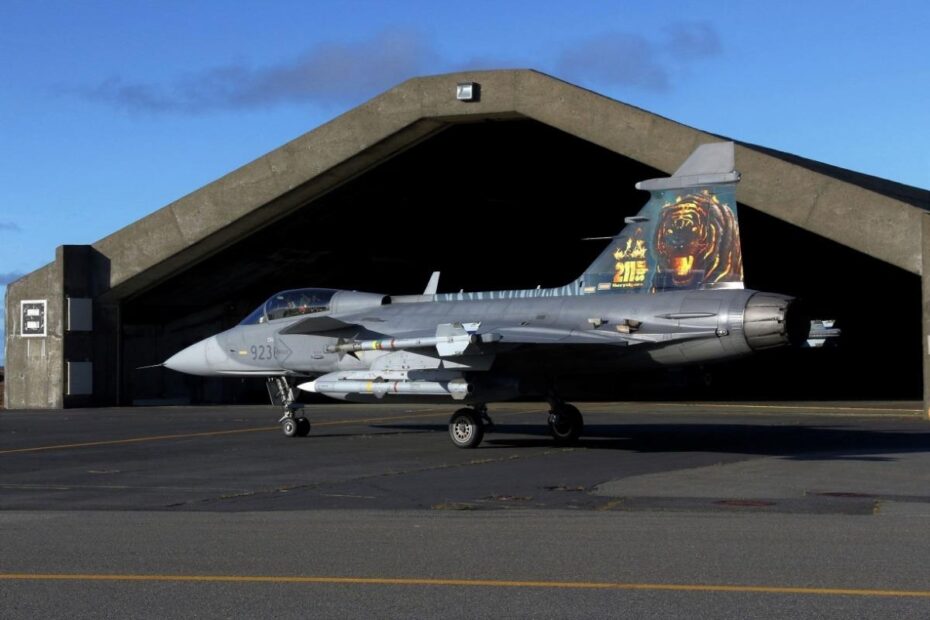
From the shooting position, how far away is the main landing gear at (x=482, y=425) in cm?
2175

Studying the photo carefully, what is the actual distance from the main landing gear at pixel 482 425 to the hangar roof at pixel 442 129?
10987mm

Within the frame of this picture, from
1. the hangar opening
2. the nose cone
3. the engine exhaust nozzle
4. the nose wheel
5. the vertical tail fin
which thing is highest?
the hangar opening

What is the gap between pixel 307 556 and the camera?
9.64m

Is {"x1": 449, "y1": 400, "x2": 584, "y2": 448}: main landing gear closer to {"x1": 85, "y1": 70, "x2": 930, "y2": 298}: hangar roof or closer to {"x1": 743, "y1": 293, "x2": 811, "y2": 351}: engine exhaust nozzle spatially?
{"x1": 743, "y1": 293, "x2": 811, "y2": 351}: engine exhaust nozzle

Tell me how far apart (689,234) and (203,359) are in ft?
38.0

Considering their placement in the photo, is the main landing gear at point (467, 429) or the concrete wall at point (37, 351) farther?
the concrete wall at point (37, 351)

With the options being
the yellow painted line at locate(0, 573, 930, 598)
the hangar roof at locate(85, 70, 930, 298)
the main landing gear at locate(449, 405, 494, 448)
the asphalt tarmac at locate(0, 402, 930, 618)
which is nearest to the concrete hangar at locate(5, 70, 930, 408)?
the hangar roof at locate(85, 70, 930, 298)

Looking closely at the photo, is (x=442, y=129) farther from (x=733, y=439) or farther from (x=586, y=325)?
(x=586, y=325)

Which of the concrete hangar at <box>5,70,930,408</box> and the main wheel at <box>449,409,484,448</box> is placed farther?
the concrete hangar at <box>5,70,930,408</box>

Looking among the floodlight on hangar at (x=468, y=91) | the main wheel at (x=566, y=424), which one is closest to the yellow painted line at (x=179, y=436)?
the main wheel at (x=566, y=424)

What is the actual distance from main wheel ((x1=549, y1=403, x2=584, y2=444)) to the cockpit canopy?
548 centimetres

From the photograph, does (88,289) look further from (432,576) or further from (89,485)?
(432,576)

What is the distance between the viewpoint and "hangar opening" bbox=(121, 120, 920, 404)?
3891 cm

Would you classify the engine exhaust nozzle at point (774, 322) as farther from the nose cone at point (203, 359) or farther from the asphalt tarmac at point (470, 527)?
the nose cone at point (203, 359)
